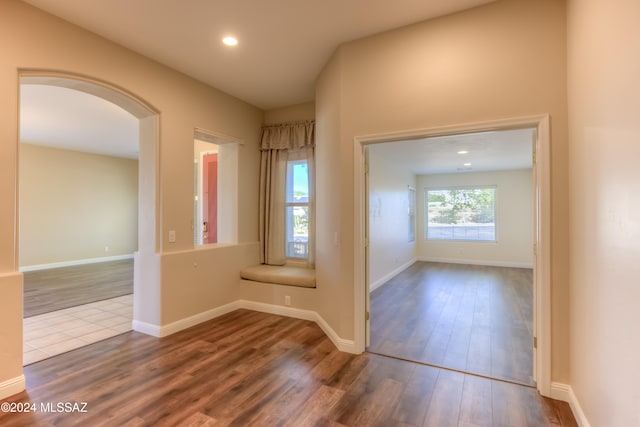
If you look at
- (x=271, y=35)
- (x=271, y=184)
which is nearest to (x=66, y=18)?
(x=271, y=35)

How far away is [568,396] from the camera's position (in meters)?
2.14

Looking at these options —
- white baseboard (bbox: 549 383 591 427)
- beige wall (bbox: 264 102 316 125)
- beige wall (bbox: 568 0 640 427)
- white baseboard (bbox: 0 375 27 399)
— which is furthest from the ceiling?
white baseboard (bbox: 549 383 591 427)

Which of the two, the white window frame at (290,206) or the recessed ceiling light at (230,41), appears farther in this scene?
the white window frame at (290,206)

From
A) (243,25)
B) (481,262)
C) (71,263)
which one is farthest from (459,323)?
(71,263)

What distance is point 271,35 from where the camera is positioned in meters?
2.82

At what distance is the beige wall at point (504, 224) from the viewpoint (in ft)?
26.1

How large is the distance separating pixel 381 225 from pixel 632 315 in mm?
4723

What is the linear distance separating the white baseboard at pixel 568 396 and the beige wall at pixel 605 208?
0.08 m

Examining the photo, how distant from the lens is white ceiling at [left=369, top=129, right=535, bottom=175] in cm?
473

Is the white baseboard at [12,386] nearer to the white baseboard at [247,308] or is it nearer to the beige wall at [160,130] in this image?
the beige wall at [160,130]

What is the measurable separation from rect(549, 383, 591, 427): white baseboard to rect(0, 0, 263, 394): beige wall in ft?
11.4

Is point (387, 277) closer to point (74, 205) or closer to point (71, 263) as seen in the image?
point (71, 263)

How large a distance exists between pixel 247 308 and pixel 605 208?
12.8ft

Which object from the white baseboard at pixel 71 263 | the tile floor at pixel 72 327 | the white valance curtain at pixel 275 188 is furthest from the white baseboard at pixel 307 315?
the white baseboard at pixel 71 263
